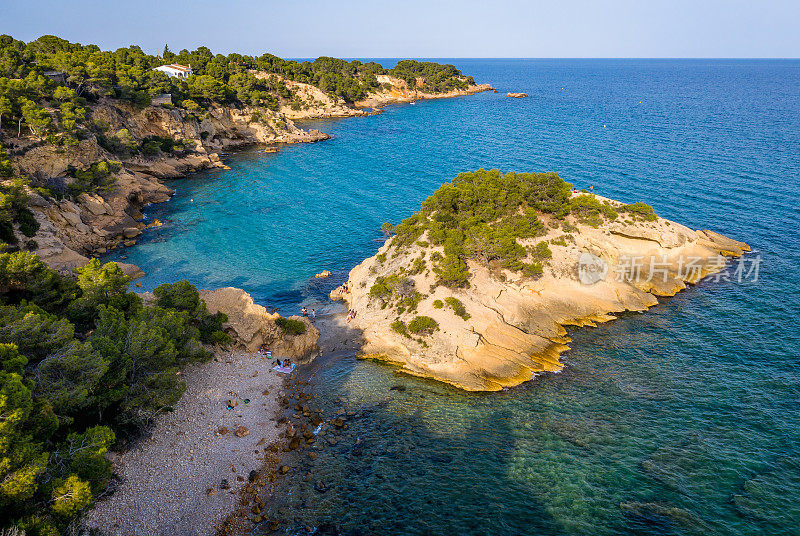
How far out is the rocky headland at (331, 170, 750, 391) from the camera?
1529 inches

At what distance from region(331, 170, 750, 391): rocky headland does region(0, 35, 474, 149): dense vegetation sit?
53.0 m

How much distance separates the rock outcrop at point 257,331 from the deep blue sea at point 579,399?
2.34 meters

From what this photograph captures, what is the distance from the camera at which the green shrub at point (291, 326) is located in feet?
131

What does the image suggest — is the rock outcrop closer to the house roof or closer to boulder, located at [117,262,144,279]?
boulder, located at [117,262,144,279]

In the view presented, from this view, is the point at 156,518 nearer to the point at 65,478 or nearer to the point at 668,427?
the point at 65,478

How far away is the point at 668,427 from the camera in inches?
1206

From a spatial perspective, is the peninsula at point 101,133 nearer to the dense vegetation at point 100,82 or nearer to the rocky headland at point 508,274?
the dense vegetation at point 100,82

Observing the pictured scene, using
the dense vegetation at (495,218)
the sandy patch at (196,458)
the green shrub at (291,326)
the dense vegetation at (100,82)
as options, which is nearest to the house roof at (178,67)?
the dense vegetation at (100,82)

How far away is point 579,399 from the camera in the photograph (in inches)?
1328

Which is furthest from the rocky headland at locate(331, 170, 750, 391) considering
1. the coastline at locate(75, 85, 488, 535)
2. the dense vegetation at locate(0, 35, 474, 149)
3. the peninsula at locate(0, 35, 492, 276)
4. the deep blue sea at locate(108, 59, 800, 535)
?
the dense vegetation at locate(0, 35, 474, 149)

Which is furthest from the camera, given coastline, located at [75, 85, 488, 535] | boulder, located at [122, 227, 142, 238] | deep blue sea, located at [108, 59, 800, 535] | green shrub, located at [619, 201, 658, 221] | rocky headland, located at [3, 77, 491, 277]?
boulder, located at [122, 227, 142, 238]

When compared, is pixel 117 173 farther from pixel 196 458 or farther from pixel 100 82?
pixel 196 458

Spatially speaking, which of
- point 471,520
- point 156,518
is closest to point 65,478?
point 156,518

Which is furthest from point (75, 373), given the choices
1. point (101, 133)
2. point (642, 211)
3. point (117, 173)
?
point (101, 133)
